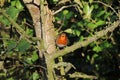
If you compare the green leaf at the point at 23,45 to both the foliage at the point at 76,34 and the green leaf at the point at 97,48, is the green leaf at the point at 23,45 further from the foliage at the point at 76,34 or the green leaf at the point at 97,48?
the green leaf at the point at 97,48

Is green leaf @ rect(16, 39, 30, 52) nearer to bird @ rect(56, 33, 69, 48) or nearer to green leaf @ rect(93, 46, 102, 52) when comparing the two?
bird @ rect(56, 33, 69, 48)

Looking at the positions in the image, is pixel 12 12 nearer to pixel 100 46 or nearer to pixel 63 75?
pixel 63 75

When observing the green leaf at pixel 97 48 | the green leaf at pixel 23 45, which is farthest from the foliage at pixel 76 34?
the green leaf at pixel 23 45

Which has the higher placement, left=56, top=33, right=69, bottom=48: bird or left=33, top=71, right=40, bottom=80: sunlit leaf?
left=56, top=33, right=69, bottom=48: bird

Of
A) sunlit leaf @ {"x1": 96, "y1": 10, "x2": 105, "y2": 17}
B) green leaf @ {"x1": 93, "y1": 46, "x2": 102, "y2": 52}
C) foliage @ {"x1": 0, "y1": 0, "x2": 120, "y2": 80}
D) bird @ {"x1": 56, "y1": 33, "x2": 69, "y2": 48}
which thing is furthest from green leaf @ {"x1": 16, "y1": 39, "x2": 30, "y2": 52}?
green leaf @ {"x1": 93, "y1": 46, "x2": 102, "y2": 52}

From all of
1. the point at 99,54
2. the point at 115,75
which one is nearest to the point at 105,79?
the point at 115,75

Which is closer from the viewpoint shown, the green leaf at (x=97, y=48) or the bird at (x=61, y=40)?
the bird at (x=61, y=40)

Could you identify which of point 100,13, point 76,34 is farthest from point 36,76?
point 100,13

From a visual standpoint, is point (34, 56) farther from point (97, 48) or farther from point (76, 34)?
point (97, 48)
